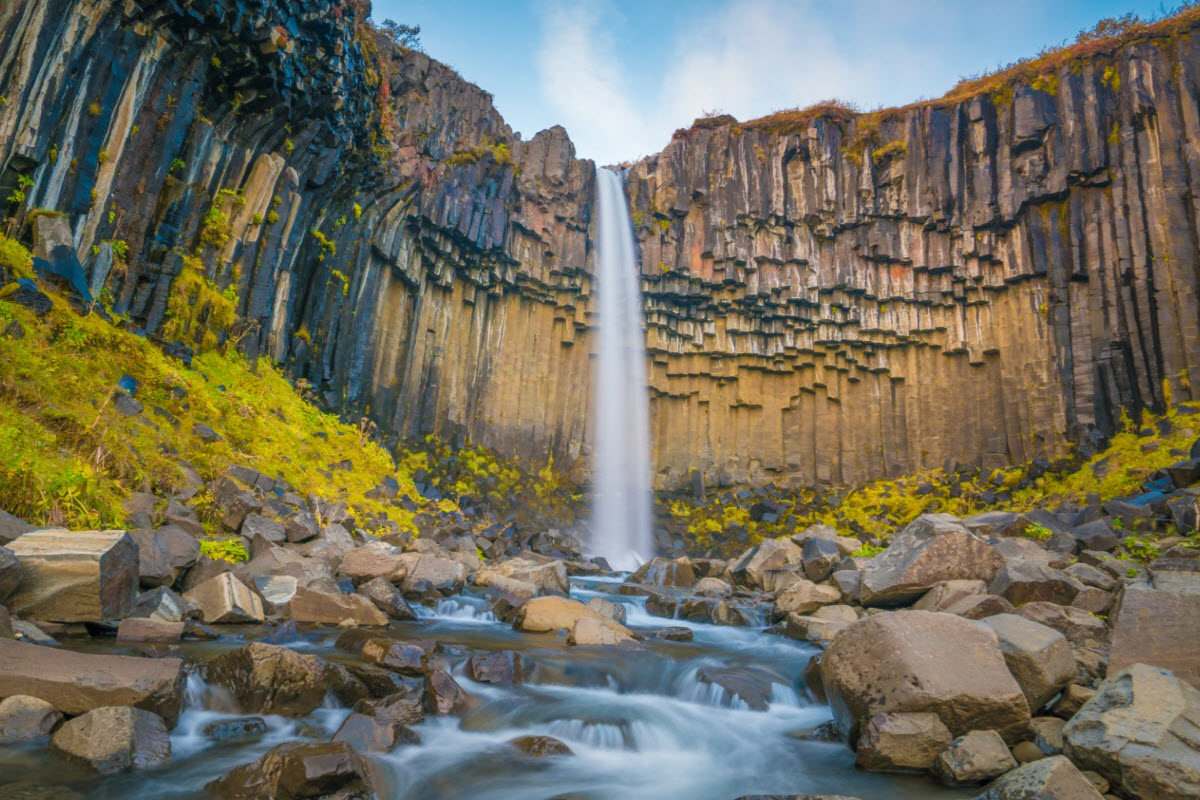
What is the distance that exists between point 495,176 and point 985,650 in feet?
76.1

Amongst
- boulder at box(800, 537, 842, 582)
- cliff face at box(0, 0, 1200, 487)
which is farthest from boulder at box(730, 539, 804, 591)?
cliff face at box(0, 0, 1200, 487)

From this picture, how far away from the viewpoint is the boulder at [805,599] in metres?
10.4

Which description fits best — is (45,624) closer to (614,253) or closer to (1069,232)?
(614,253)

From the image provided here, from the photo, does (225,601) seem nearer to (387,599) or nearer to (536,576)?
(387,599)

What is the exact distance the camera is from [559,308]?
27.1 m

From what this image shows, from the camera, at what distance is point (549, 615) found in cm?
928

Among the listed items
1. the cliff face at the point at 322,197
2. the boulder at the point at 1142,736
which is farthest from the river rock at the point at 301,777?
the cliff face at the point at 322,197

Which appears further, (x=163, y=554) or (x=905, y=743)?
(x=163, y=554)

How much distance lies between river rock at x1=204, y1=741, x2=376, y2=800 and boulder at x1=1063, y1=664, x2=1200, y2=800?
4.39m

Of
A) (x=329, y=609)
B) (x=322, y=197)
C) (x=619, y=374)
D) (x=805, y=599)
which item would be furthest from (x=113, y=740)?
(x=619, y=374)

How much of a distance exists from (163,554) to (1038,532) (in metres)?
16.2

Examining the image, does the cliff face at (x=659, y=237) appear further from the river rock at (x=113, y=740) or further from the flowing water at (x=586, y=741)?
the flowing water at (x=586, y=741)

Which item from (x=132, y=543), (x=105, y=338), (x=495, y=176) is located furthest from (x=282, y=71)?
(x=132, y=543)

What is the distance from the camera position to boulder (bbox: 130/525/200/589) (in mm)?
6988
